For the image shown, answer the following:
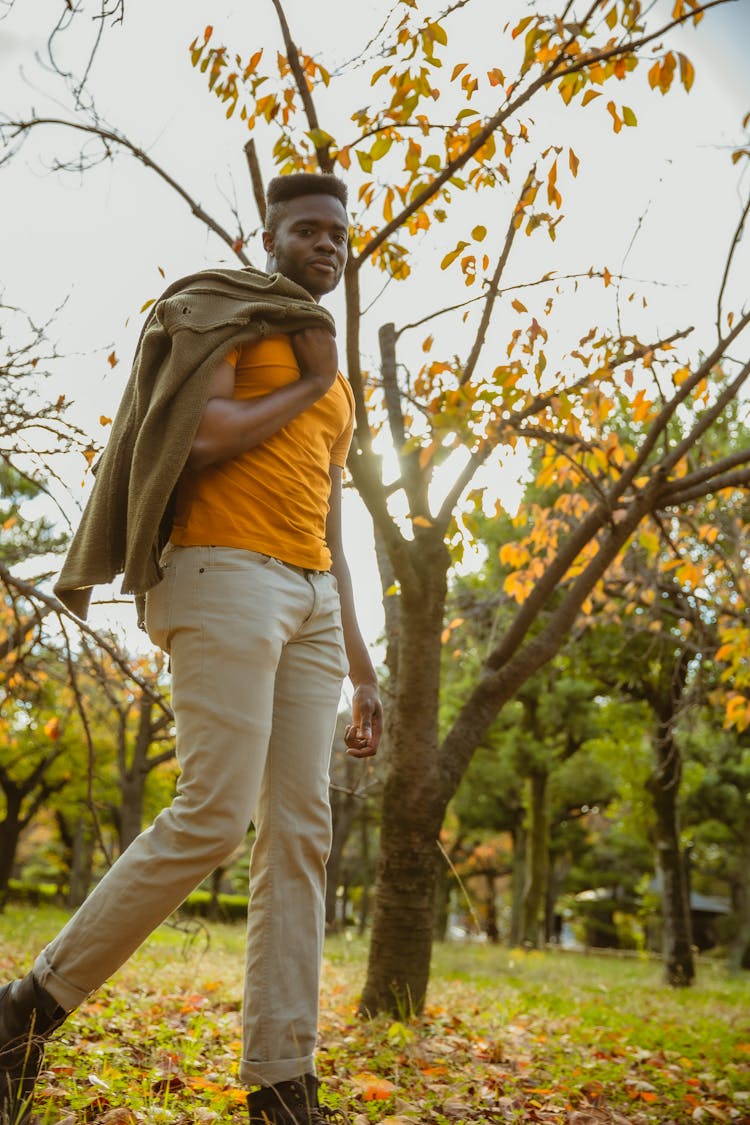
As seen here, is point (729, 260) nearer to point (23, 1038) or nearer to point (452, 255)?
point (452, 255)

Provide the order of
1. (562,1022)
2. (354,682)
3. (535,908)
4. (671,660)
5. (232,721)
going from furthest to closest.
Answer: (535,908) → (671,660) → (562,1022) → (354,682) → (232,721)

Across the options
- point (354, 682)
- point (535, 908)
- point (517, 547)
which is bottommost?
point (535, 908)

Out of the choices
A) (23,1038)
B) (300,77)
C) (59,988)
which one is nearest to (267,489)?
(59,988)

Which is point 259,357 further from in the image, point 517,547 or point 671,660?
point 671,660

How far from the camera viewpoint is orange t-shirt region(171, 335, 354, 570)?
6.91 ft

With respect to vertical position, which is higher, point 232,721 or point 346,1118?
point 232,721

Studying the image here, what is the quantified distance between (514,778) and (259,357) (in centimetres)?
1996

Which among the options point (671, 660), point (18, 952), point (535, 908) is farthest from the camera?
point (535, 908)

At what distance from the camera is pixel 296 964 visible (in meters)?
2.18

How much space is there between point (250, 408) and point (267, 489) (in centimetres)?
19

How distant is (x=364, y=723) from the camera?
2.55 metres

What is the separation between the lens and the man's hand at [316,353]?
7.26ft

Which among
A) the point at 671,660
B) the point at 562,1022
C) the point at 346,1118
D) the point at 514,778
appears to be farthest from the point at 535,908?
the point at 346,1118

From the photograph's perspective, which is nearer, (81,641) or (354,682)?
(354,682)
